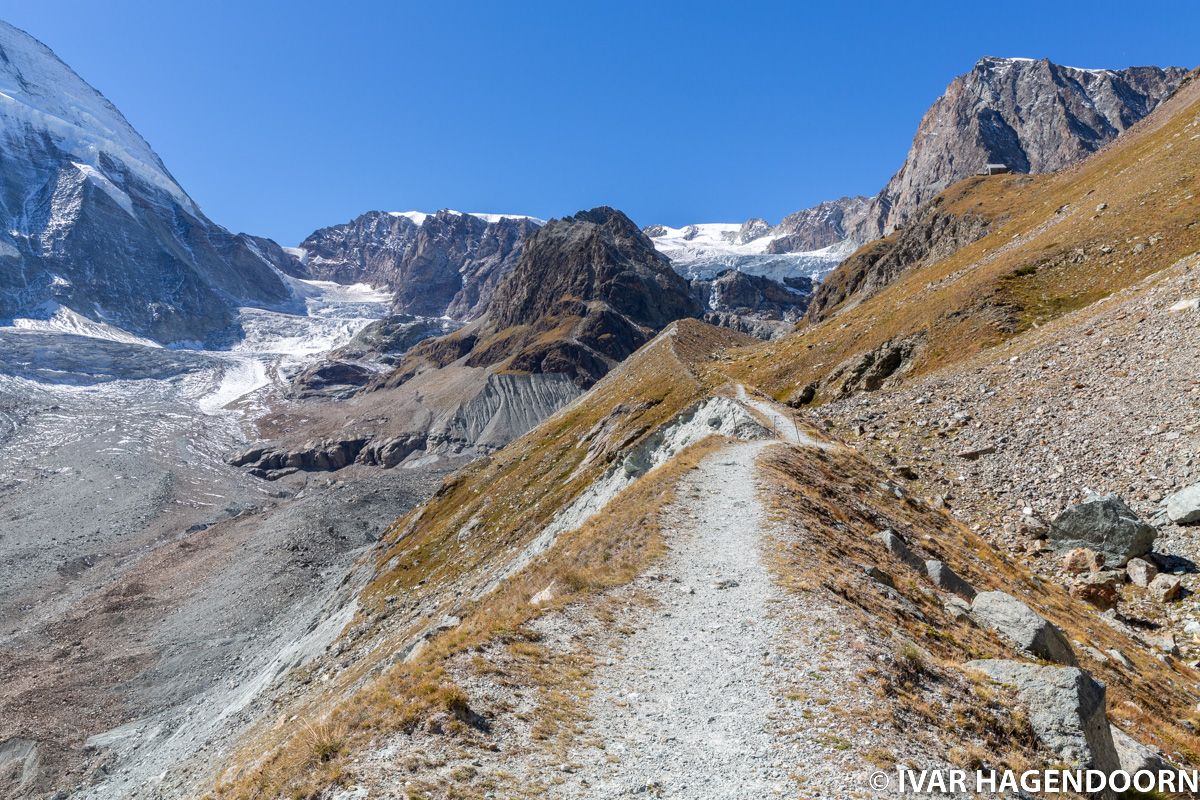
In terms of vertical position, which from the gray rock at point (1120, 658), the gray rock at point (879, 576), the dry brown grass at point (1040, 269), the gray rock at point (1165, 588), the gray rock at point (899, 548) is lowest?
the gray rock at point (1165, 588)

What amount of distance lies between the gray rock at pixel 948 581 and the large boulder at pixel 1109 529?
302 inches

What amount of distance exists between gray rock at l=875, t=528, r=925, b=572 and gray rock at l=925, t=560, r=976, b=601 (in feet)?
1.90

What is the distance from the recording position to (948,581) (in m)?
18.5

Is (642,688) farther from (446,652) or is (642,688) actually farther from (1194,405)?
(1194,405)

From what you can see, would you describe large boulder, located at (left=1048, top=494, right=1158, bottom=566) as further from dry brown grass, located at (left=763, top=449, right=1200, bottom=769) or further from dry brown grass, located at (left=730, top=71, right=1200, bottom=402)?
dry brown grass, located at (left=730, top=71, right=1200, bottom=402)

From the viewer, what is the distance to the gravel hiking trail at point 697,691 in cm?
930

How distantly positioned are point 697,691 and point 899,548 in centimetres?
1172

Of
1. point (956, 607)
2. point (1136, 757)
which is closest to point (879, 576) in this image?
point (956, 607)

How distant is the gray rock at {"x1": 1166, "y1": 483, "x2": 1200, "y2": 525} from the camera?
71.9 feet

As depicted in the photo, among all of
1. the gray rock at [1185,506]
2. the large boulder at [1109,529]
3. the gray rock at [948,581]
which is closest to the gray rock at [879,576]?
the gray rock at [948,581]

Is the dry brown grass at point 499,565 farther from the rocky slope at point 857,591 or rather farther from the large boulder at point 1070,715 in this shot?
the large boulder at point 1070,715

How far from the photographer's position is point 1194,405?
25.7 metres

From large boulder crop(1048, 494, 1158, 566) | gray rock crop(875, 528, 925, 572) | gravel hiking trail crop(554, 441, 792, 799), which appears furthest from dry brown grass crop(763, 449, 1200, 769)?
large boulder crop(1048, 494, 1158, 566)

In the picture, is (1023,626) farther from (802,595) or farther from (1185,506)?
(1185,506)
